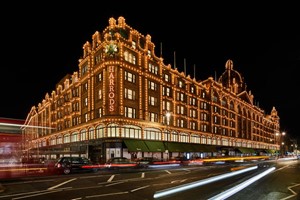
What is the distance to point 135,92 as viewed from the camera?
5050 cm

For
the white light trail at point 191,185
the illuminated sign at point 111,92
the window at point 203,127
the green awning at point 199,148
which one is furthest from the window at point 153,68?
the white light trail at point 191,185

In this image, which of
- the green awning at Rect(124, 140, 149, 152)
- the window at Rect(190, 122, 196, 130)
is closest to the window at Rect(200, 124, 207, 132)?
the window at Rect(190, 122, 196, 130)

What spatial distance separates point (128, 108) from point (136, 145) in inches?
256

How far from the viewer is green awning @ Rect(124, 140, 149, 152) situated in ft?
151

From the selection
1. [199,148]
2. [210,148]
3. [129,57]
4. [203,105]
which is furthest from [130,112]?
[210,148]

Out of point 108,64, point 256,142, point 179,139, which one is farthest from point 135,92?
point 256,142

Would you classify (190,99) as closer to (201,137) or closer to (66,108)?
(201,137)

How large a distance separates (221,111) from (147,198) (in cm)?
→ 7355

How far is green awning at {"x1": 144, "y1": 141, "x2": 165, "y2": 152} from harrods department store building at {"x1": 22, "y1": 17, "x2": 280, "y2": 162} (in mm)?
240

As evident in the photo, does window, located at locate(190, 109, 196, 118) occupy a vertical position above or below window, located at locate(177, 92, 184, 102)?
below

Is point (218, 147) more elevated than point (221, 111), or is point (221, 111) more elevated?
point (221, 111)

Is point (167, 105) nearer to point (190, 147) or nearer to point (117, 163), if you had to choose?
point (190, 147)

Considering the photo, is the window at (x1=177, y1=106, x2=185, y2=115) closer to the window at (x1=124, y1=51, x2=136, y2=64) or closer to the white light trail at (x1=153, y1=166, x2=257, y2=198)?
the window at (x1=124, y1=51, x2=136, y2=64)

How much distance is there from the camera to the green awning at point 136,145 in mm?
46022
